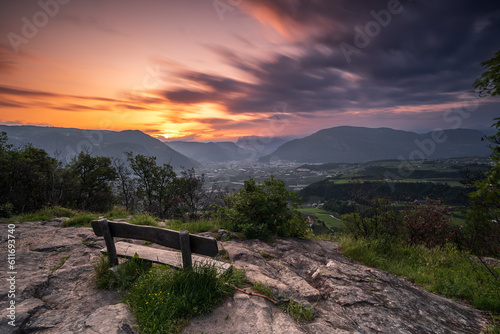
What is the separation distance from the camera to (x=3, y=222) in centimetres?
824

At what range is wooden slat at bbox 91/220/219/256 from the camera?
373 centimetres

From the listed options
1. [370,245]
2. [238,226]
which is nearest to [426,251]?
[370,245]

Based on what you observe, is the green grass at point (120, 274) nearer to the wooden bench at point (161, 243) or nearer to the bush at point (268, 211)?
the wooden bench at point (161, 243)

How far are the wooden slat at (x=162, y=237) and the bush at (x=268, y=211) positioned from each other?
3.38 metres

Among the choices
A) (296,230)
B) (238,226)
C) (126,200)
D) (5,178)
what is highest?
(5,178)

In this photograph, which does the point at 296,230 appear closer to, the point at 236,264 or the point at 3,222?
the point at 236,264

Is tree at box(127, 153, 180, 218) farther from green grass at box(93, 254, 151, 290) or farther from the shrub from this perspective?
the shrub

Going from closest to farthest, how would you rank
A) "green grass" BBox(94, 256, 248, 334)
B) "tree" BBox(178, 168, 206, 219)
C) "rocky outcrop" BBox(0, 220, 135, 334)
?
"rocky outcrop" BBox(0, 220, 135, 334) → "green grass" BBox(94, 256, 248, 334) → "tree" BBox(178, 168, 206, 219)

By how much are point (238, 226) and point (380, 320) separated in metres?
4.70

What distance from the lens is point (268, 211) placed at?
7461 millimetres

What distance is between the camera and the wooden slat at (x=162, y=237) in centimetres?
373

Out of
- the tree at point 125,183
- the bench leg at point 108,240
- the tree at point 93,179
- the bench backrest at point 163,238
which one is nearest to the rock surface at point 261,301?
the bench leg at point 108,240

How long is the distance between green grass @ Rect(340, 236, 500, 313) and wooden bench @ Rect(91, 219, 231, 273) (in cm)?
545

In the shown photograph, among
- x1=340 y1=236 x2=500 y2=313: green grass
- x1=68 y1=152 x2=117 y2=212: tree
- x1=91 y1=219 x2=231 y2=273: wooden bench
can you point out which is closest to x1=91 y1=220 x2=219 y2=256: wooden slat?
x1=91 y1=219 x2=231 y2=273: wooden bench
